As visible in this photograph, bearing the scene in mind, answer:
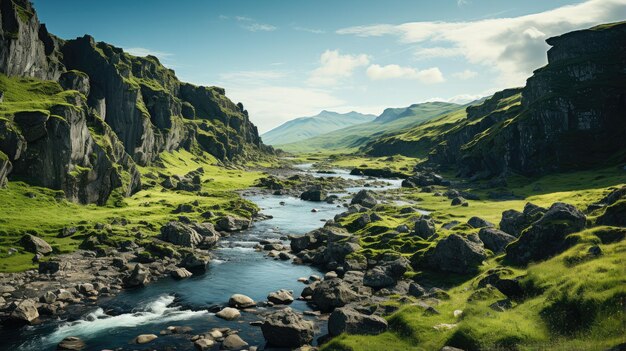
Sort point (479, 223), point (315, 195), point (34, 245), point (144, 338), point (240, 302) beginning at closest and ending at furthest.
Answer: point (144, 338), point (240, 302), point (34, 245), point (479, 223), point (315, 195)

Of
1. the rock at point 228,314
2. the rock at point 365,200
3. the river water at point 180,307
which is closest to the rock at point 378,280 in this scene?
the river water at point 180,307

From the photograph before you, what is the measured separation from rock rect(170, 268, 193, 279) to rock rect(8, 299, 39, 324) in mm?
19073

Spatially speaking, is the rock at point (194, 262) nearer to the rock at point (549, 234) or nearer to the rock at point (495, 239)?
the rock at point (495, 239)

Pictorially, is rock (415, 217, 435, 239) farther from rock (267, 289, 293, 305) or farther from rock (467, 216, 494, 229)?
rock (267, 289, 293, 305)

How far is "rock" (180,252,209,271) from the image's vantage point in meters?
65.2

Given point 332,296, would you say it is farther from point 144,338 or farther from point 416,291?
point 144,338

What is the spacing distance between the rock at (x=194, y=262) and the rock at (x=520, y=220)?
2011 inches

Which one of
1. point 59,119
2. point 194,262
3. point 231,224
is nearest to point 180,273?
point 194,262

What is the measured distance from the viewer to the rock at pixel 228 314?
150ft

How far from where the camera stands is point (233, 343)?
3847 centimetres

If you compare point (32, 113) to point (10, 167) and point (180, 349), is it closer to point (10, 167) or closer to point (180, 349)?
point (10, 167)

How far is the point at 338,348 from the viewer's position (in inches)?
1358

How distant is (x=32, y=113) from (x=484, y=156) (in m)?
178

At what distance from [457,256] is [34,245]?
66.2m
